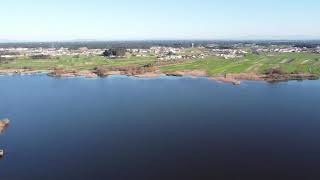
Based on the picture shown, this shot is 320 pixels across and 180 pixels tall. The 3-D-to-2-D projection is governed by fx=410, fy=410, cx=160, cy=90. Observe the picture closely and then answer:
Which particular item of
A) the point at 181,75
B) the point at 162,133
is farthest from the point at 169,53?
the point at 162,133

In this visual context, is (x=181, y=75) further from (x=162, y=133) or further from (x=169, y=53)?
(x=169, y=53)

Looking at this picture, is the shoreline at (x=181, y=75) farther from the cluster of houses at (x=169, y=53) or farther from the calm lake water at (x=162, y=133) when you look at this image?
the cluster of houses at (x=169, y=53)

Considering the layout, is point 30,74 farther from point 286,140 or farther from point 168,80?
point 286,140

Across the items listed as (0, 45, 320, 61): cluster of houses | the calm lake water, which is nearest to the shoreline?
the calm lake water

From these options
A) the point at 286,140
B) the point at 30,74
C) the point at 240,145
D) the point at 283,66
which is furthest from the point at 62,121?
the point at 283,66

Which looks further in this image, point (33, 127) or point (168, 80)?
point (168, 80)

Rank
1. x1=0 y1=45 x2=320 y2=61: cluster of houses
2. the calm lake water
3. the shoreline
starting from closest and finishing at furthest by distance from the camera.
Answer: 1. the calm lake water
2. the shoreline
3. x1=0 y1=45 x2=320 y2=61: cluster of houses

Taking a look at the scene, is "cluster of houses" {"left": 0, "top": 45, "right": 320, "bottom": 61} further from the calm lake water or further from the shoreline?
the calm lake water

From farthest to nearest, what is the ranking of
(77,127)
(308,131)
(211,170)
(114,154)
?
(77,127) → (308,131) → (114,154) → (211,170)

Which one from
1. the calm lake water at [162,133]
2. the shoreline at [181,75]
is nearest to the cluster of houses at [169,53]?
the shoreline at [181,75]
